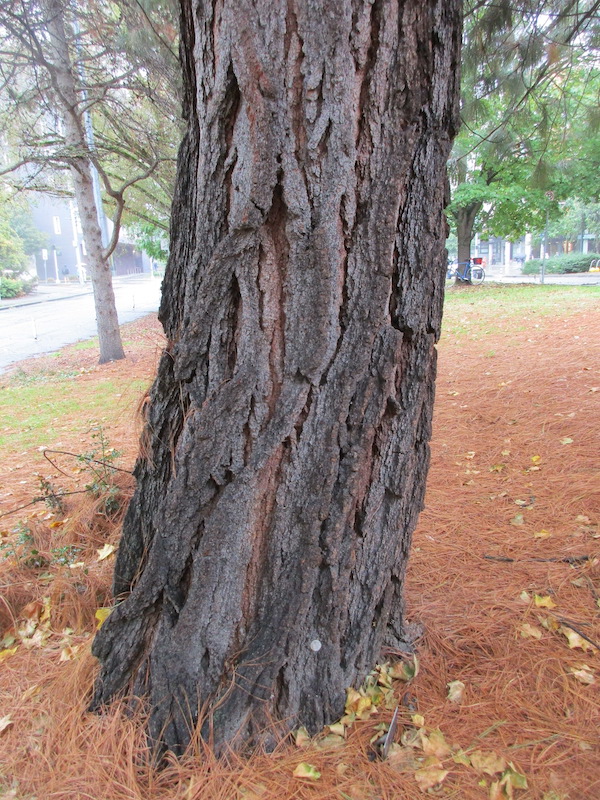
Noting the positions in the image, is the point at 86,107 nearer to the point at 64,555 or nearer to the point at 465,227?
the point at 64,555

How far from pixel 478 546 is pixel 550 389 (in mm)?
3001

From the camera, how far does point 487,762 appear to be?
1407 mm

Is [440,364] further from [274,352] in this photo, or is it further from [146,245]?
[146,245]

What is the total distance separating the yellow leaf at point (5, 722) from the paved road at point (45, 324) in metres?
9.78

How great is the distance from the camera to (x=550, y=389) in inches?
197

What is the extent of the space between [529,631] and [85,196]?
9304 mm

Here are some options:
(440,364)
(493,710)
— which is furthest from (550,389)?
(493,710)

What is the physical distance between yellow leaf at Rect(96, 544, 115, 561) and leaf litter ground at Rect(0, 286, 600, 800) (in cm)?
1

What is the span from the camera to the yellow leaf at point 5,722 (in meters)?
1.60

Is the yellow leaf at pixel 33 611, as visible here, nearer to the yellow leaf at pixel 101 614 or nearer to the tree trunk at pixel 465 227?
the yellow leaf at pixel 101 614

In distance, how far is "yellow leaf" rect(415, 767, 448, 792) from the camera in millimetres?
1357

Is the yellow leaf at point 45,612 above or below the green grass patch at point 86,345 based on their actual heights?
below

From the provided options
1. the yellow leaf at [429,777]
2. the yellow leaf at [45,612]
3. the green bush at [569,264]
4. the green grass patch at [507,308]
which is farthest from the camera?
the green bush at [569,264]

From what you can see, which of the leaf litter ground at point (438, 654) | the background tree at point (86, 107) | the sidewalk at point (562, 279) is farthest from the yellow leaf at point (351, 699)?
the sidewalk at point (562, 279)
